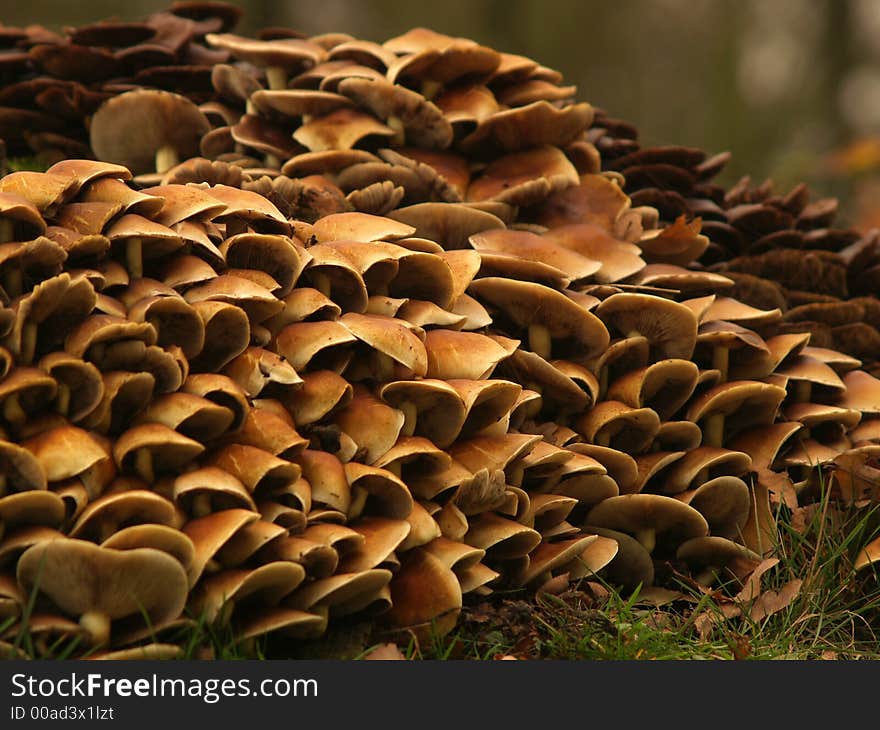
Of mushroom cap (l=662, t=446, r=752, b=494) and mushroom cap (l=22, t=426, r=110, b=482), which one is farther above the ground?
mushroom cap (l=22, t=426, r=110, b=482)

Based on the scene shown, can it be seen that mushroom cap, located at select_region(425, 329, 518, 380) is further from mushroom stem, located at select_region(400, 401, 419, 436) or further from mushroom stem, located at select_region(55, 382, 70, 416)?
mushroom stem, located at select_region(55, 382, 70, 416)

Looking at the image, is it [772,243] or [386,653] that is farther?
[772,243]

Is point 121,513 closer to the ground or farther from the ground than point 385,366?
closer to the ground

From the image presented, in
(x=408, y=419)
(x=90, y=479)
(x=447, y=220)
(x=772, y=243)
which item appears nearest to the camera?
(x=90, y=479)

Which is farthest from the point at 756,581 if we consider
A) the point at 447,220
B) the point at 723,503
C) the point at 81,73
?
the point at 81,73

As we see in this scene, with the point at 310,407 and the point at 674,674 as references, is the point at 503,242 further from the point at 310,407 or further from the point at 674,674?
the point at 674,674

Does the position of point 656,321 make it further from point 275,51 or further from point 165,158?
point 165,158

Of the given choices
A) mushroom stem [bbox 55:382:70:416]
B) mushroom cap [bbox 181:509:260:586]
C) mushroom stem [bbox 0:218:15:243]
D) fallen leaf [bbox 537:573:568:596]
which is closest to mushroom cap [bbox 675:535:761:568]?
fallen leaf [bbox 537:573:568:596]

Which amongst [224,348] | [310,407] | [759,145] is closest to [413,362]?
[310,407]
